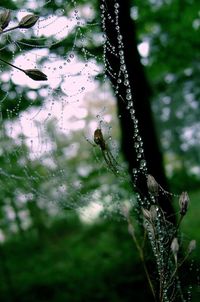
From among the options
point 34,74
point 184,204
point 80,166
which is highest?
point 80,166

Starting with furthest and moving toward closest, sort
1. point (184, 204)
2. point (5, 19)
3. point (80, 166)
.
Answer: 1. point (80, 166)
2. point (184, 204)
3. point (5, 19)

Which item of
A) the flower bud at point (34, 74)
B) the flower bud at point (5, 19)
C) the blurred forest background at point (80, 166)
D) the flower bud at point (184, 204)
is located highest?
the blurred forest background at point (80, 166)

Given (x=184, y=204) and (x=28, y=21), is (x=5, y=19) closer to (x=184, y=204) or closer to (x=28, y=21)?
(x=28, y=21)

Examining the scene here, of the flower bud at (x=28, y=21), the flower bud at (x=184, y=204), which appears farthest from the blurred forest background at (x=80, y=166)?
the flower bud at (x=184, y=204)

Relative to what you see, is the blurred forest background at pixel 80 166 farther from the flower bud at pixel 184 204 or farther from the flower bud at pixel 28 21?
the flower bud at pixel 184 204

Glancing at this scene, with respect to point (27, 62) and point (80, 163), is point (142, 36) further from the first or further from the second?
point (80, 163)

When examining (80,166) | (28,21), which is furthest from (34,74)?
(80,166)

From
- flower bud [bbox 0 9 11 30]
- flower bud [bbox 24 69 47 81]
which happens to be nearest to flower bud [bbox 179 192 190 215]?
flower bud [bbox 24 69 47 81]

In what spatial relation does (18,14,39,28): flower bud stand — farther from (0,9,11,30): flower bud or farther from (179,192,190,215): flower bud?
(179,192,190,215): flower bud

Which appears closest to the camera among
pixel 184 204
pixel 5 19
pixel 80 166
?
pixel 5 19
